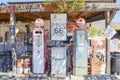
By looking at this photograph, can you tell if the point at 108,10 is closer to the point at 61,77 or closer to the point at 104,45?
the point at 104,45

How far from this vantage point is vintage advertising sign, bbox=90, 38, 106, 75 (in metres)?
12.1

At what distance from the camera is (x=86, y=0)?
41.2 ft

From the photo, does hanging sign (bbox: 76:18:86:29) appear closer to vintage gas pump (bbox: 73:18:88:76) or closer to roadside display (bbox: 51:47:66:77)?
vintage gas pump (bbox: 73:18:88:76)

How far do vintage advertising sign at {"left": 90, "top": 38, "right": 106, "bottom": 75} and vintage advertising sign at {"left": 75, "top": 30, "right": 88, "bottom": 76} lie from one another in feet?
2.40

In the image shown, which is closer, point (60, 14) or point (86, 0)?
point (60, 14)

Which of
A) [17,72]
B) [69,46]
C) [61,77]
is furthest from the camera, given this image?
[69,46]

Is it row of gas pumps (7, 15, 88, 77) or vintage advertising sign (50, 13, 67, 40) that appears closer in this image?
row of gas pumps (7, 15, 88, 77)

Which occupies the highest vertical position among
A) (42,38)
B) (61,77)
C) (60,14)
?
(60,14)

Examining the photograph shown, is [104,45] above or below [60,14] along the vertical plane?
below

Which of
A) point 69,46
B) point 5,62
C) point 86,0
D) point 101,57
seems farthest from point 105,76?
point 5,62

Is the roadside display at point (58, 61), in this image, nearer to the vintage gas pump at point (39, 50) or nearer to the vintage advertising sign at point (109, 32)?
the vintage gas pump at point (39, 50)

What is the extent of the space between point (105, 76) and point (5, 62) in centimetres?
460

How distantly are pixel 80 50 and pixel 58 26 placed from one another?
1.34 m

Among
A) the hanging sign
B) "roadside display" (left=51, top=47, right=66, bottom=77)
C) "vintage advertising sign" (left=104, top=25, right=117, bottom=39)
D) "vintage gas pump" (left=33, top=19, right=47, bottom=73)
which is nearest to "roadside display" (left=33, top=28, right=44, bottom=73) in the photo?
"vintage gas pump" (left=33, top=19, right=47, bottom=73)
